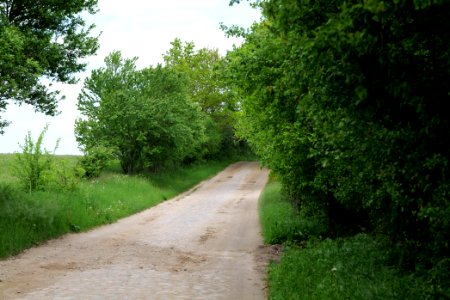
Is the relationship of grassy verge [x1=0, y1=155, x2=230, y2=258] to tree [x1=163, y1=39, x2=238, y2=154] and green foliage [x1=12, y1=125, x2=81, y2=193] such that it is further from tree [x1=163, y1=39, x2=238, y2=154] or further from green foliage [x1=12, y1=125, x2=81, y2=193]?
tree [x1=163, y1=39, x2=238, y2=154]

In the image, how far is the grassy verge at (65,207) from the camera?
46.6 ft

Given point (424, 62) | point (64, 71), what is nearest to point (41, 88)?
point (64, 71)

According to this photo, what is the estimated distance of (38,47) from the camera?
16.0m

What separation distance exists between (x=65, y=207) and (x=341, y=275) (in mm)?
12276

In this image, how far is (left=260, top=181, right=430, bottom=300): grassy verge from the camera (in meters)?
→ 7.56

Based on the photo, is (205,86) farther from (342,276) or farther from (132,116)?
(342,276)

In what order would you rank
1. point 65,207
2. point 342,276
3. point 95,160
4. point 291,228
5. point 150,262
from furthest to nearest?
point 95,160, point 65,207, point 291,228, point 150,262, point 342,276

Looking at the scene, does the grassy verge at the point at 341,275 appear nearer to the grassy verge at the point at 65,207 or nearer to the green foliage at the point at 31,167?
the grassy verge at the point at 65,207

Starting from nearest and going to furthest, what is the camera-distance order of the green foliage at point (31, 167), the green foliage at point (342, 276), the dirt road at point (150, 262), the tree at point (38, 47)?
the green foliage at point (342, 276) < the dirt road at point (150, 262) < the tree at point (38, 47) < the green foliage at point (31, 167)

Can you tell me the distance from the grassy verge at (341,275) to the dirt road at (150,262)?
67 cm

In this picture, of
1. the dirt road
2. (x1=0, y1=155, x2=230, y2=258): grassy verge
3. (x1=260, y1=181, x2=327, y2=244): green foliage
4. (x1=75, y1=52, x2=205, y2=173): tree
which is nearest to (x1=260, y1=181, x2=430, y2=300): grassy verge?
the dirt road

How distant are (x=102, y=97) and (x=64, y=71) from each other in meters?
15.7

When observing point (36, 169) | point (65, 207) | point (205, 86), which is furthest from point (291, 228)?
point (205, 86)

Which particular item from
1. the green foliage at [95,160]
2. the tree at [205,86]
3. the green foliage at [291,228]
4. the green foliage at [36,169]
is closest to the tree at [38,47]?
the green foliage at [36,169]
